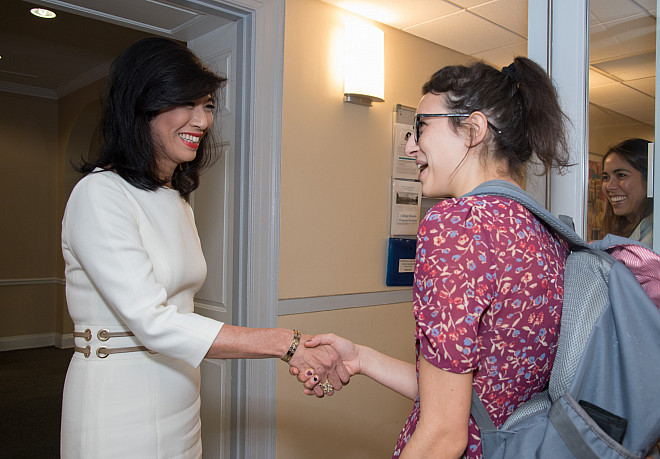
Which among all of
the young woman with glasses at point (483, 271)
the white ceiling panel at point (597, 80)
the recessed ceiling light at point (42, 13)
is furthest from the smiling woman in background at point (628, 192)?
the recessed ceiling light at point (42, 13)

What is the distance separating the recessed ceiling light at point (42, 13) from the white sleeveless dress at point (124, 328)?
10.7 ft

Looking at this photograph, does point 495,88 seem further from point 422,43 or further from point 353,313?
point 422,43

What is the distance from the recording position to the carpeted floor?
3781 millimetres

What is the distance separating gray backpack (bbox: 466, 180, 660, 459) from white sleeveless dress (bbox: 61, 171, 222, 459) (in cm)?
91

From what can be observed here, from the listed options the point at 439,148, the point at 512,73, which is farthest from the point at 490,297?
the point at 512,73

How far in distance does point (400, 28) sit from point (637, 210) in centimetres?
212

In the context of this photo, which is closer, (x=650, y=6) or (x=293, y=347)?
(x=650, y=6)

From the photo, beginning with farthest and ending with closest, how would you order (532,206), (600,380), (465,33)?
(465,33)
(532,206)
(600,380)

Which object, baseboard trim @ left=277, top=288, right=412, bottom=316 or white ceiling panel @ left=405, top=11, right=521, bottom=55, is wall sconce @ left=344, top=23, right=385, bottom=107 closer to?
white ceiling panel @ left=405, top=11, right=521, bottom=55

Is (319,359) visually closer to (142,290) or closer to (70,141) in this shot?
(142,290)

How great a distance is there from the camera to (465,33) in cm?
341

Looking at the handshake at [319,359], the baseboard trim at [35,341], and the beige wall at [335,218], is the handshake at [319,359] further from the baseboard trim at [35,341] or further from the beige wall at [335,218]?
the baseboard trim at [35,341]

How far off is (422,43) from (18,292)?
222 inches

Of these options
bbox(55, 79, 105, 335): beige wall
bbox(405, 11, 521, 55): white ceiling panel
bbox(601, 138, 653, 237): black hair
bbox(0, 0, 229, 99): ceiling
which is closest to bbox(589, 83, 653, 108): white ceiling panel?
bbox(601, 138, 653, 237): black hair
